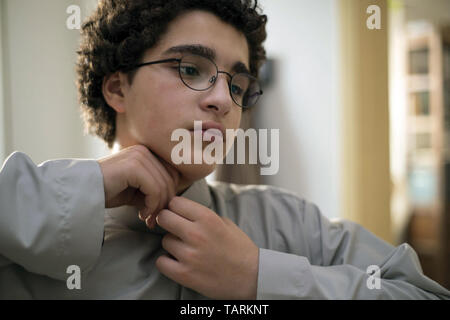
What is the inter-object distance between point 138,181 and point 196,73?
258 mm

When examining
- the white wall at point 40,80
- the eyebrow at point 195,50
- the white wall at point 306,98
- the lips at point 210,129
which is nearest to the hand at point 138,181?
the lips at point 210,129

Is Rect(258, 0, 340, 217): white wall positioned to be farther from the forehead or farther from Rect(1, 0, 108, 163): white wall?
Rect(1, 0, 108, 163): white wall

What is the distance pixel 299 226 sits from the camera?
0.82m

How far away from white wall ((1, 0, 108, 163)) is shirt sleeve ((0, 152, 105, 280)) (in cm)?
30

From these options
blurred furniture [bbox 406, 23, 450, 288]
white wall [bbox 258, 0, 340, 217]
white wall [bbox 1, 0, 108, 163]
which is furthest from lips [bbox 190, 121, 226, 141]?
blurred furniture [bbox 406, 23, 450, 288]

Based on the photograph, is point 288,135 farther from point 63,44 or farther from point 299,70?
point 63,44

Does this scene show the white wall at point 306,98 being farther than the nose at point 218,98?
Yes

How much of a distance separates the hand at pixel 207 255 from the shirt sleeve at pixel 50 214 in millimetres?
132

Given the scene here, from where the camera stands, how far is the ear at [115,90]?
78cm

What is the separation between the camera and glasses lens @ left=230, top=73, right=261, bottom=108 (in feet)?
2.44

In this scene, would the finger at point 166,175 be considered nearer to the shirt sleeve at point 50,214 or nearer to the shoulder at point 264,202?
the shirt sleeve at point 50,214

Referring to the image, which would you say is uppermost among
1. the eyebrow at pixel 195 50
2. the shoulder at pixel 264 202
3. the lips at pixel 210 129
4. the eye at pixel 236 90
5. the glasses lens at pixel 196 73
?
the eyebrow at pixel 195 50

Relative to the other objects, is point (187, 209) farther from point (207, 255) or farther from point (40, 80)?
point (40, 80)

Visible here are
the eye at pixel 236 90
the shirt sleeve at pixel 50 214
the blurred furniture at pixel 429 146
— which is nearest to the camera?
the shirt sleeve at pixel 50 214
